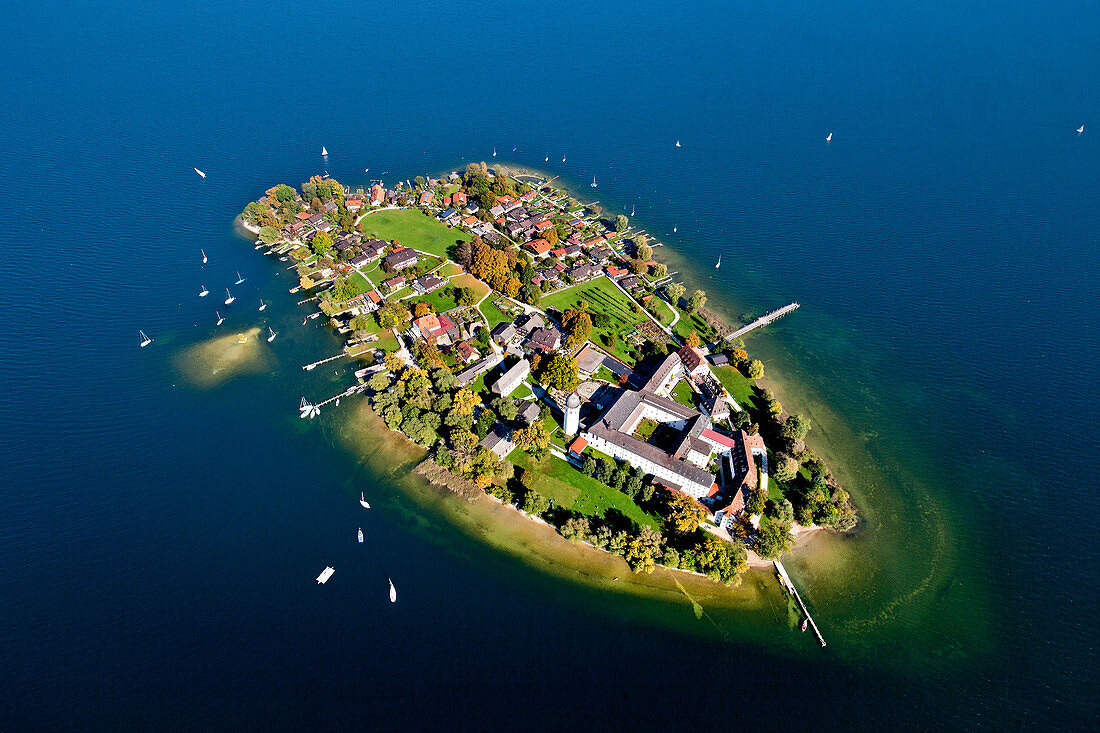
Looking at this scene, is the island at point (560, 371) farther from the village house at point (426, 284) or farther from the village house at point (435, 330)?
the village house at point (426, 284)

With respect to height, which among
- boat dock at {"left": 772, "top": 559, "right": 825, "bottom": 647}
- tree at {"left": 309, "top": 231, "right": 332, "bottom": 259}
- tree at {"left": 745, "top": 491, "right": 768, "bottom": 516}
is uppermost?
tree at {"left": 309, "top": 231, "right": 332, "bottom": 259}

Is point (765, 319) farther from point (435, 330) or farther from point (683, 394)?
point (435, 330)

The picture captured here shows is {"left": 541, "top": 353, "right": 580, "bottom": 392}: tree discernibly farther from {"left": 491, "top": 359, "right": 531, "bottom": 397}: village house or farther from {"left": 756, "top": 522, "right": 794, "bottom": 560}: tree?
{"left": 756, "top": 522, "right": 794, "bottom": 560}: tree

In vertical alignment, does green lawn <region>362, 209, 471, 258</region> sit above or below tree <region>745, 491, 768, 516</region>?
above

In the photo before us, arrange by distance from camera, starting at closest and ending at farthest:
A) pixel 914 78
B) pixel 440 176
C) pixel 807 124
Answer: pixel 440 176 < pixel 807 124 < pixel 914 78

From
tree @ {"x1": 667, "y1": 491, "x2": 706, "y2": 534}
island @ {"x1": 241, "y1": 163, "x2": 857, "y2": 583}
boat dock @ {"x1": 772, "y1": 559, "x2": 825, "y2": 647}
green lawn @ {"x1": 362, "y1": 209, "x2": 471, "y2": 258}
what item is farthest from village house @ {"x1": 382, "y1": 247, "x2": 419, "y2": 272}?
boat dock @ {"x1": 772, "y1": 559, "x2": 825, "y2": 647}

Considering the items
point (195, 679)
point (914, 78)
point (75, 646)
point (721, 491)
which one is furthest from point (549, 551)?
point (914, 78)

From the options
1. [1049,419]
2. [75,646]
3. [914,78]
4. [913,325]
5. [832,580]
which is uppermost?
[914,78]

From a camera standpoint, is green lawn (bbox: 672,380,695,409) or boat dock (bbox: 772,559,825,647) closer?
boat dock (bbox: 772,559,825,647)

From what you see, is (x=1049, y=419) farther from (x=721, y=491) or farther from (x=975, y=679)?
(x=721, y=491)
